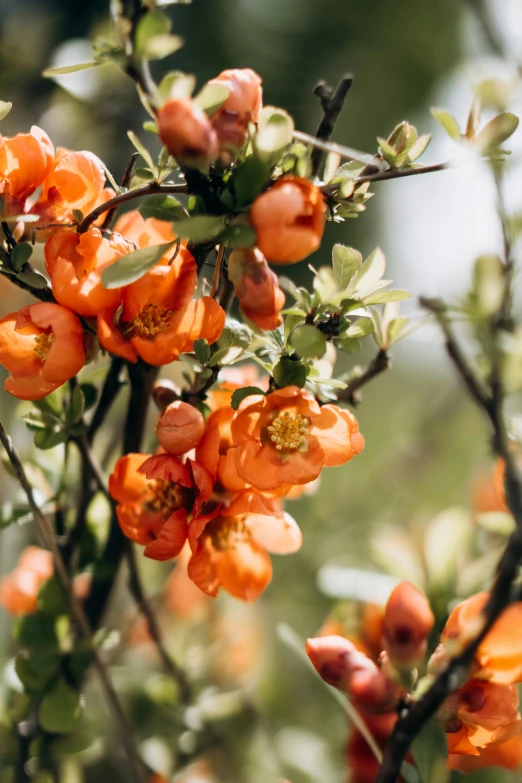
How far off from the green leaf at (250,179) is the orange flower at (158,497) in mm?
153

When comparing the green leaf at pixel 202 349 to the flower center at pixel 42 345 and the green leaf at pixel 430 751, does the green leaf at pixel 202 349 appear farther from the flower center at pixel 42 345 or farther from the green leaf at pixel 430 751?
the green leaf at pixel 430 751

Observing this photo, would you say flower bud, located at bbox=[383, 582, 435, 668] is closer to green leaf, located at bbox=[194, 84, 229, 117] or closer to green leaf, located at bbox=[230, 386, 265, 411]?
green leaf, located at bbox=[230, 386, 265, 411]

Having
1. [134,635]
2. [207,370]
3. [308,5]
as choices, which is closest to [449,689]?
[207,370]

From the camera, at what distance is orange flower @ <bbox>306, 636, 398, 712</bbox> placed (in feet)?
1.19

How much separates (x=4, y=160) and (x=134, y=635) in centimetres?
61

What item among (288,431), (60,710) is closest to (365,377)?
(288,431)

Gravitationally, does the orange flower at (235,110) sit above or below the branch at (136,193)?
above

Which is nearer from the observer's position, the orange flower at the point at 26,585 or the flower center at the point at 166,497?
the flower center at the point at 166,497

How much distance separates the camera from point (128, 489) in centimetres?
44

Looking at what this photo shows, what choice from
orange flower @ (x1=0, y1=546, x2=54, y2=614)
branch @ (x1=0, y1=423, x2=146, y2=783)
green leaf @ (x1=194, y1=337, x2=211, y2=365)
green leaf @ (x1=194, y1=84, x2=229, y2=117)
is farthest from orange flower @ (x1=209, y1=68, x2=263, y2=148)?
orange flower @ (x1=0, y1=546, x2=54, y2=614)

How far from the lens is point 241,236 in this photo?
36cm

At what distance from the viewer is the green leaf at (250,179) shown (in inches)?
14.2

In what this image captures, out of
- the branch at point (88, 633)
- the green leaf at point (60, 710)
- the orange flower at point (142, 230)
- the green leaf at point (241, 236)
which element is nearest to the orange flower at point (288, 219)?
the green leaf at point (241, 236)

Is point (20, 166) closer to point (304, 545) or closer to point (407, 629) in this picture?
point (407, 629)
